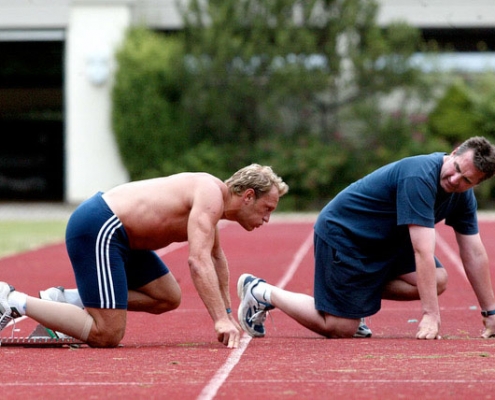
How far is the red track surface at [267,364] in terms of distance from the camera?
5031mm

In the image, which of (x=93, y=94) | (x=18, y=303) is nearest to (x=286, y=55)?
(x=93, y=94)

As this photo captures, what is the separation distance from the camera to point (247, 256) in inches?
585

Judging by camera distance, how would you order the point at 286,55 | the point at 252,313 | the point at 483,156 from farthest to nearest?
the point at 286,55, the point at 252,313, the point at 483,156

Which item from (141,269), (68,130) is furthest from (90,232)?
(68,130)

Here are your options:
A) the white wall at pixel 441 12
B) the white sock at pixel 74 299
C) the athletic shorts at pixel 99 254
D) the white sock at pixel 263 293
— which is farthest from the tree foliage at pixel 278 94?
the athletic shorts at pixel 99 254

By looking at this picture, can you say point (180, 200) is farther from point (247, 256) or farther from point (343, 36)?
point (343, 36)

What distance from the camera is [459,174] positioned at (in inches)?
259

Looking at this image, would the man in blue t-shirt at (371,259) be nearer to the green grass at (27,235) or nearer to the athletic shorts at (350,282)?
the athletic shorts at (350,282)

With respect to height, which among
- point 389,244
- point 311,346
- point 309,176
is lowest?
point 309,176

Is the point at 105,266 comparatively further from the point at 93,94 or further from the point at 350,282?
the point at 93,94

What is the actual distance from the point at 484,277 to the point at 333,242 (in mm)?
1013

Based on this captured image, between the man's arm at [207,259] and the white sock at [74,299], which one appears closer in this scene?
the man's arm at [207,259]

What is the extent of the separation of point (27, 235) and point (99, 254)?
44.8ft

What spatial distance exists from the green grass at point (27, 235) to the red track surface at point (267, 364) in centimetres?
786
